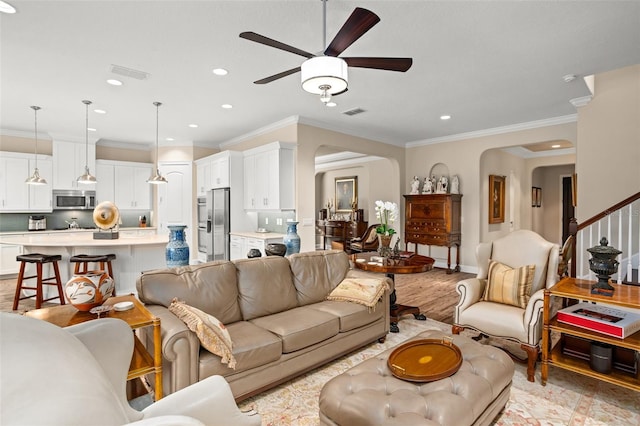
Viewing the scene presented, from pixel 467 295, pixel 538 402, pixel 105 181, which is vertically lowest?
pixel 538 402

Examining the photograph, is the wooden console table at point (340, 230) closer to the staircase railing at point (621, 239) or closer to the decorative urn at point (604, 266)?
the staircase railing at point (621, 239)

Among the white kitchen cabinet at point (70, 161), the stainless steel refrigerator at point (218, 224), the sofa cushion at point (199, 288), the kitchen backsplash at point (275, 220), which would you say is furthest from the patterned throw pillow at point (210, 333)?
the white kitchen cabinet at point (70, 161)

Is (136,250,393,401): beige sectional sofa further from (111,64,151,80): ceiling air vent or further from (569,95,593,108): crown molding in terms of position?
(569,95,593,108): crown molding

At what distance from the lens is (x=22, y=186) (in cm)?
638

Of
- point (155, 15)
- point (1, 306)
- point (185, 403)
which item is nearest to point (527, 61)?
point (155, 15)

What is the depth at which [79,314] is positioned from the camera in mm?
1844

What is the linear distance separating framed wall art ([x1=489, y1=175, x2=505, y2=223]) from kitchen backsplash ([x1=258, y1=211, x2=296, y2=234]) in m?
4.47

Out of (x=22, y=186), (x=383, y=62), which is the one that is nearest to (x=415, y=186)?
(x=383, y=62)

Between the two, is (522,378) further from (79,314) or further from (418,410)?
(79,314)

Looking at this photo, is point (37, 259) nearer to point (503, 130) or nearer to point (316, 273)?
point (316, 273)

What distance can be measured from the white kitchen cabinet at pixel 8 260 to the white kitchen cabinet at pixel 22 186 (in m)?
0.72

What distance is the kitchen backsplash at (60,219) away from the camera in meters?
6.57

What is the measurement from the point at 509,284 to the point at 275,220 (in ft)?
14.1

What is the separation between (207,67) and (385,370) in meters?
3.34
